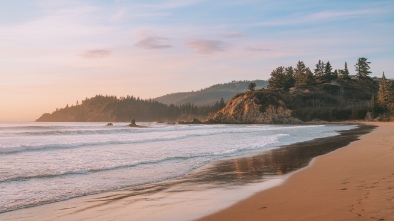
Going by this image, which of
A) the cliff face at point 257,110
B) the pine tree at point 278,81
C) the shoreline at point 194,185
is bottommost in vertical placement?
the shoreline at point 194,185

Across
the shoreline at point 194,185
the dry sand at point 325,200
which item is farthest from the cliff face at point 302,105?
the dry sand at point 325,200

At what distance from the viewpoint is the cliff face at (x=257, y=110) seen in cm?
11744

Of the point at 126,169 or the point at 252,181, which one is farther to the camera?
the point at 126,169

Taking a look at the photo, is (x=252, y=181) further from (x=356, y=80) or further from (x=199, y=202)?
(x=356, y=80)

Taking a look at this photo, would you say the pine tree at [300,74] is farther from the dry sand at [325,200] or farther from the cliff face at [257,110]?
the dry sand at [325,200]

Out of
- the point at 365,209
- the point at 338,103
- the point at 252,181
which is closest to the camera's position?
the point at 365,209

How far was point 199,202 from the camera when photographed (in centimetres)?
850

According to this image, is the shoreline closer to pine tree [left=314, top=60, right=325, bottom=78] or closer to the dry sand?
the dry sand

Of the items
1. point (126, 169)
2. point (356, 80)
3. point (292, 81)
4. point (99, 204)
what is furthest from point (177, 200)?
point (356, 80)

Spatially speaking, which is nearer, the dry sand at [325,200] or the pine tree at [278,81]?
the dry sand at [325,200]

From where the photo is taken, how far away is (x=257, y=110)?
122m

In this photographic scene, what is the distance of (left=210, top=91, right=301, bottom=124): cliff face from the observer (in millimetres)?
117438

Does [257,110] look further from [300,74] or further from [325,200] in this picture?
[325,200]

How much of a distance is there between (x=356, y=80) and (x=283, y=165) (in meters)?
162
